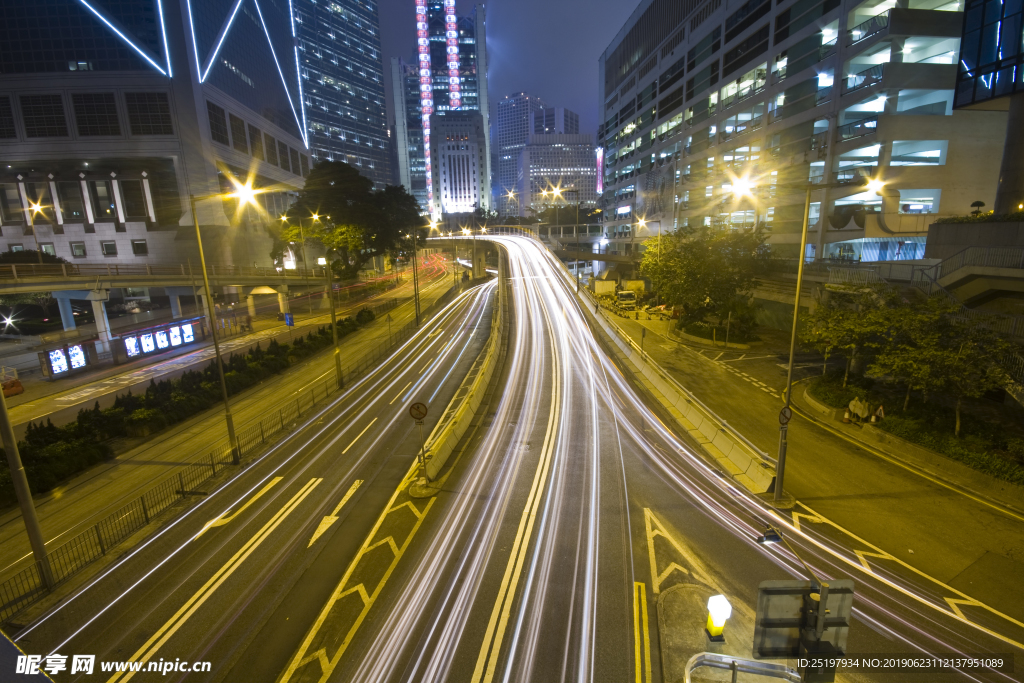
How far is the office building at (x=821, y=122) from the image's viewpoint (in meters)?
33.6

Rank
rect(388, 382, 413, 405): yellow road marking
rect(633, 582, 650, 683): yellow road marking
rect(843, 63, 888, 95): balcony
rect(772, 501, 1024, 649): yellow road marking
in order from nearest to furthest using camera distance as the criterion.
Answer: rect(633, 582, 650, 683): yellow road marking
rect(772, 501, 1024, 649): yellow road marking
rect(388, 382, 413, 405): yellow road marking
rect(843, 63, 888, 95): balcony

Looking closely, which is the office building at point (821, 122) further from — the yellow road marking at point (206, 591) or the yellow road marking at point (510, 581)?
the yellow road marking at point (206, 591)

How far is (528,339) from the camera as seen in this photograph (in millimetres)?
35312

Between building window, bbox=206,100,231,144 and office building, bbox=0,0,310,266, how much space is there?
0.22m

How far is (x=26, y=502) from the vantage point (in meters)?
10.1

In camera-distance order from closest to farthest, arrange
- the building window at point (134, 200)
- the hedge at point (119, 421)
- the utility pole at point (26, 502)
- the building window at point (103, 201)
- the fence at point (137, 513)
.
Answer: the utility pole at point (26, 502) → the fence at point (137, 513) → the hedge at point (119, 421) → the building window at point (103, 201) → the building window at point (134, 200)

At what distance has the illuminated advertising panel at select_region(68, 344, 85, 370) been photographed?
28.9 metres

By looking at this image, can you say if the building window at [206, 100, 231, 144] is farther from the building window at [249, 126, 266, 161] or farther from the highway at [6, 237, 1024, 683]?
the highway at [6, 237, 1024, 683]

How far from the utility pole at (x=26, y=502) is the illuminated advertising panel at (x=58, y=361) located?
24.6 m

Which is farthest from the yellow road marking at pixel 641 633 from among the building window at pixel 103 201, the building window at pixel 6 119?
the building window at pixel 6 119

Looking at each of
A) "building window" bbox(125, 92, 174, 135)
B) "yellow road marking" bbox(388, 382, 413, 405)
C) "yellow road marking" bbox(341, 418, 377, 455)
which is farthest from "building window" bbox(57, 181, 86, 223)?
"yellow road marking" bbox(341, 418, 377, 455)

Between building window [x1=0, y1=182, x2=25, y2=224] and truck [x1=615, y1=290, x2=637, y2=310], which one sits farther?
building window [x1=0, y1=182, x2=25, y2=224]

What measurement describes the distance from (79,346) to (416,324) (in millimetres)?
24537

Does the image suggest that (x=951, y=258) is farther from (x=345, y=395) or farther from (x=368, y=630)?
(x=345, y=395)
